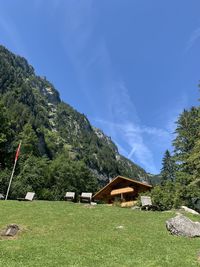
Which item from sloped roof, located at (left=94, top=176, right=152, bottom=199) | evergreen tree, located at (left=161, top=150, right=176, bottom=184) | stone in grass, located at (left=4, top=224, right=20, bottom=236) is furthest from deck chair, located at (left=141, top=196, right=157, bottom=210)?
evergreen tree, located at (left=161, top=150, right=176, bottom=184)

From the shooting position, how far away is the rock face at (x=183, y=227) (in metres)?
24.8

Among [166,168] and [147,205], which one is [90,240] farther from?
[166,168]

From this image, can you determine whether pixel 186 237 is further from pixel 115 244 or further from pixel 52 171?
pixel 52 171

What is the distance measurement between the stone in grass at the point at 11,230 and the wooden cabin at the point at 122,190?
33413 mm

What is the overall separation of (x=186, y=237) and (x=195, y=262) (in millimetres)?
6595

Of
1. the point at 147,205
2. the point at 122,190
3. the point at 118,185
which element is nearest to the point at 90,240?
the point at 147,205

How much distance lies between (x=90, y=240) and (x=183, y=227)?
7.30m

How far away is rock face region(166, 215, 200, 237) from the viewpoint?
81.4ft

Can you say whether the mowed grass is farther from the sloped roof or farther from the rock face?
the sloped roof

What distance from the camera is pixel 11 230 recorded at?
77.7ft

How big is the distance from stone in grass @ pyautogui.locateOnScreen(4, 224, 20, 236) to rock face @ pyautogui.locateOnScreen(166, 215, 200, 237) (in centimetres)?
1082

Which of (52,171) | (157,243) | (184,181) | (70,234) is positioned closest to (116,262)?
(157,243)

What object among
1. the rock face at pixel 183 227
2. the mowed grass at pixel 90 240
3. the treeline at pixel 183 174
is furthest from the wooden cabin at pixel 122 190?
the rock face at pixel 183 227

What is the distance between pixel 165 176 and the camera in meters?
91.9
